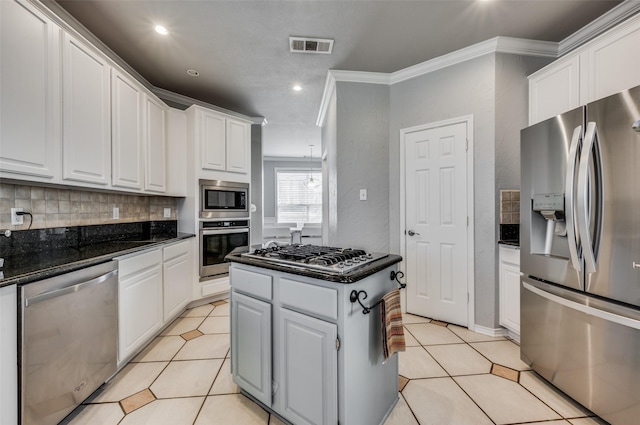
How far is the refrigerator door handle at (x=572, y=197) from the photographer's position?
56.7 inches

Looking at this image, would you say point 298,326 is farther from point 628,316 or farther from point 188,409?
point 628,316

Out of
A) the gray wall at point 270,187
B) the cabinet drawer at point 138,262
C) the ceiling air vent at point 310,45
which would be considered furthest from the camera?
the gray wall at point 270,187

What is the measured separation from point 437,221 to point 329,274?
197cm

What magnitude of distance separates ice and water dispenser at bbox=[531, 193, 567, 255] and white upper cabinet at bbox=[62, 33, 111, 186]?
9.99 feet

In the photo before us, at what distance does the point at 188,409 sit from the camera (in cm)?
156

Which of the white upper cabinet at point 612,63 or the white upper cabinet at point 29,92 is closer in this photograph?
the white upper cabinet at point 29,92

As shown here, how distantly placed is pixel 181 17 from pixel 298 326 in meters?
2.47

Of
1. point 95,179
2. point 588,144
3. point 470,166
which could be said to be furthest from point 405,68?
point 95,179

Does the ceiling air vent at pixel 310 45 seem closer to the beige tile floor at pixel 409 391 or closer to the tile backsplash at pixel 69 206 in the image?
the tile backsplash at pixel 69 206

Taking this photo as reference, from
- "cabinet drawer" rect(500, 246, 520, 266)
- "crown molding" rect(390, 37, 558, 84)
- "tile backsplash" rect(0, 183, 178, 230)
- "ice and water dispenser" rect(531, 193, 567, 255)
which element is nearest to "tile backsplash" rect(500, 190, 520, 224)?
"cabinet drawer" rect(500, 246, 520, 266)

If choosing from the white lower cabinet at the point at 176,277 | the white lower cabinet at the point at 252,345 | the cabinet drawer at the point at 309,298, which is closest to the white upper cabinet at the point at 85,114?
the white lower cabinet at the point at 176,277

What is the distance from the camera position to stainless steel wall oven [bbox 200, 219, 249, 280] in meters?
3.10

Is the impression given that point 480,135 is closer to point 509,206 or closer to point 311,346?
point 509,206

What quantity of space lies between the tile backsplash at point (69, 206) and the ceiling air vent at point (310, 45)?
7.35 feet
